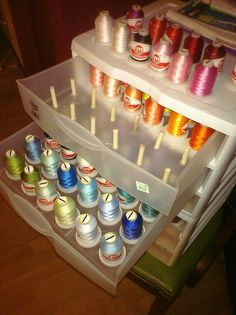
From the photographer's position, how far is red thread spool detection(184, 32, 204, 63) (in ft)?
2.35

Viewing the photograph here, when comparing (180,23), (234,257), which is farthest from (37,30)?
(234,257)

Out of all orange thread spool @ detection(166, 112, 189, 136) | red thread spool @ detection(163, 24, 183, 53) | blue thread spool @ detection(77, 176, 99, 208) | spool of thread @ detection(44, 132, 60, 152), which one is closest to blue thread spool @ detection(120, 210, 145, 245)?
blue thread spool @ detection(77, 176, 99, 208)

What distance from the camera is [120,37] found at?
72cm

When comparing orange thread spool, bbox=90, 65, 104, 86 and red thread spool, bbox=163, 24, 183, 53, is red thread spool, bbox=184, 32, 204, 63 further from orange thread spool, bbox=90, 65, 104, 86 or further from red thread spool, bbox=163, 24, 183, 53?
orange thread spool, bbox=90, 65, 104, 86

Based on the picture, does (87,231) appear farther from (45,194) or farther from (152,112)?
(152,112)

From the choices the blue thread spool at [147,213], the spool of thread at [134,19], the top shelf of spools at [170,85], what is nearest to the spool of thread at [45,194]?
the blue thread spool at [147,213]

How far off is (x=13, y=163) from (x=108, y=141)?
0.36 meters

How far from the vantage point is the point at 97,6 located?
1.12 meters

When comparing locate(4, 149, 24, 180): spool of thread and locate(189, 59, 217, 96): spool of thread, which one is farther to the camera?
locate(4, 149, 24, 180): spool of thread

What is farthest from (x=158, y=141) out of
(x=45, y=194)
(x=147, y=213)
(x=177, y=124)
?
(x=45, y=194)

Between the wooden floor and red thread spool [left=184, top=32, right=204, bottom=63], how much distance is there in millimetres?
1023

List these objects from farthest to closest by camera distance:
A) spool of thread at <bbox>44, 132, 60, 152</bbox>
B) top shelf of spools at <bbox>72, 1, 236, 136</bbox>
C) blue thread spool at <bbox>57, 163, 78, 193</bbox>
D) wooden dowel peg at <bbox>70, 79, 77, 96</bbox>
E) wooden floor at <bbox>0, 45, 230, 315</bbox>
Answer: wooden floor at <bbox>0, 45, 230, 315</bbox> → spool of thread at <bbox>44, 132, 60, 152</bbox> → blue thread spool at <bbox>57, 163, 78, 193</bbox> → wooden dowel peg at <bbox>70, 79, 77, 96</bbox> → top shelf of spools at <bbox>72, 1, 236, 136</bbox>

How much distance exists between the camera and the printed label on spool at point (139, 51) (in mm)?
693

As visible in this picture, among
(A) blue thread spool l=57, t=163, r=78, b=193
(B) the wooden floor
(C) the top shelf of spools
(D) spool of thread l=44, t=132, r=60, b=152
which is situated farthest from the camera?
(B) the wooden floor
